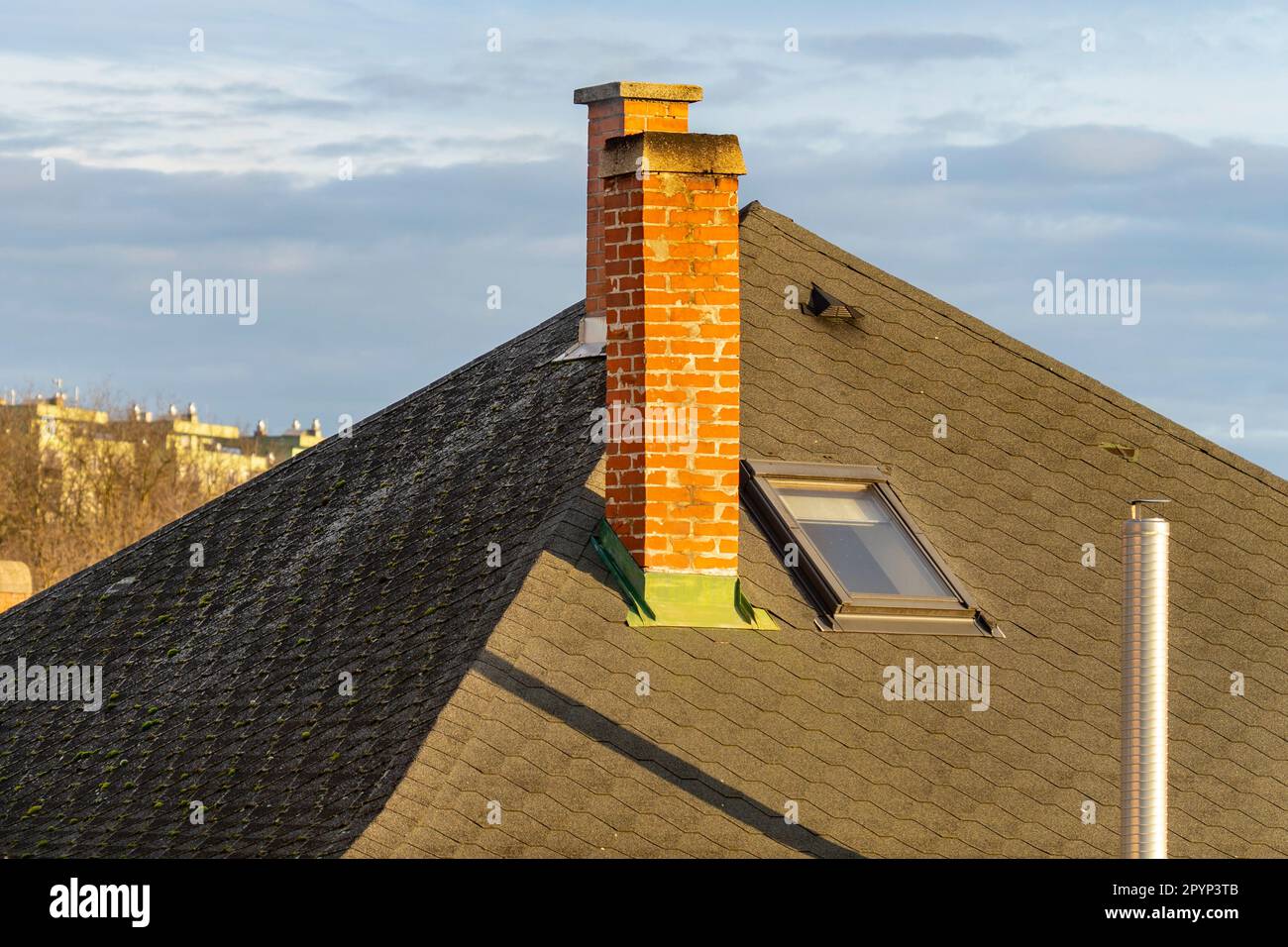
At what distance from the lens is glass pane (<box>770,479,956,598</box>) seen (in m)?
14.5

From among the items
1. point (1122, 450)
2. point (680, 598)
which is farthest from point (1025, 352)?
point (680, 598)

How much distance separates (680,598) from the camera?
44.5ft

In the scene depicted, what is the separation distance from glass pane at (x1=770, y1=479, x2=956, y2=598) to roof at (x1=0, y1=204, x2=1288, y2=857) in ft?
0.93

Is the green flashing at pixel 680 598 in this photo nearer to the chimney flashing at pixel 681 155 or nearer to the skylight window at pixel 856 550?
the skylight window at pixel 856 550

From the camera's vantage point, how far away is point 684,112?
17.3 m

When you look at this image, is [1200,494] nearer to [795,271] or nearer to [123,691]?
[795,271]

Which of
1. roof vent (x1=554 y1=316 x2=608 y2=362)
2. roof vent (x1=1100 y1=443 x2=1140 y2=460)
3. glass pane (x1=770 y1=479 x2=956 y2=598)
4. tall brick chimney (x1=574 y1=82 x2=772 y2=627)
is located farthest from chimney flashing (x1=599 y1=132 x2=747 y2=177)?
roof vent (x1=1100 y1=443 x2=1140 y2=460)

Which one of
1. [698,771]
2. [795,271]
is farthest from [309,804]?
[795,271]

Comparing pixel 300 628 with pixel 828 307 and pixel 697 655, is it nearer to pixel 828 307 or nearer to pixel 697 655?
pixel 697 655

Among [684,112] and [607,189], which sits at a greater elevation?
[684,112]

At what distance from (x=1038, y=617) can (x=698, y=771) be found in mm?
3276

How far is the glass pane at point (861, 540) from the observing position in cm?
1449

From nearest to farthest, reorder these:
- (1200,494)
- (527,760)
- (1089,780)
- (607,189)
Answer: (527,760), (1089,780), (607,189), (1200,494)
